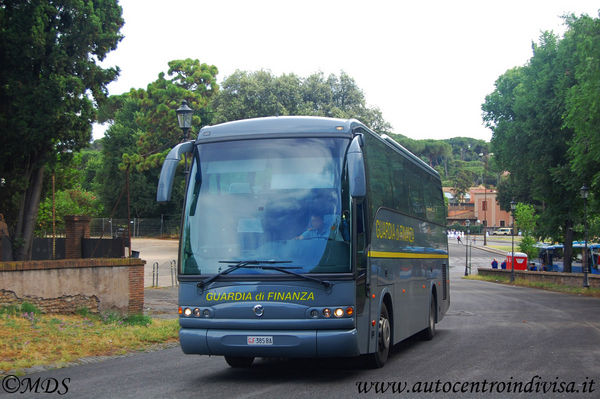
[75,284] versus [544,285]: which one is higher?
[75,284]

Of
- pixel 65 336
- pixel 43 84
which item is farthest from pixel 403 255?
pixel 43 84

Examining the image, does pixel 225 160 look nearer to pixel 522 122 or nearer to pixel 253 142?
pixel 253 142

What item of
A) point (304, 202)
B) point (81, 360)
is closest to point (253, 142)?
point (304, 202)

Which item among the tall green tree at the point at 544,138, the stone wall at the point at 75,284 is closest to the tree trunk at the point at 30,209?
the stone wall at the point at 75,284

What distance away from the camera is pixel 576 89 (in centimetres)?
2828

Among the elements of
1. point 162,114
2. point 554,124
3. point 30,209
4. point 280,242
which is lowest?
point 280,242

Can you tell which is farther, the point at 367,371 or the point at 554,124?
the point at 554,124

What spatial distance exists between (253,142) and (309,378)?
321cm

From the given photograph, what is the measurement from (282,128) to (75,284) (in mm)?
8351

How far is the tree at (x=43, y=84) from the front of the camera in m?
17.9

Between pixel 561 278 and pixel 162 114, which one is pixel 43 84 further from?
pixel 162 114

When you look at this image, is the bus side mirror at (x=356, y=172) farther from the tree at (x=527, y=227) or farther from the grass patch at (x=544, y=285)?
the tree at (x=527, y=227)

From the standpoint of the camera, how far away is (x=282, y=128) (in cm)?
983

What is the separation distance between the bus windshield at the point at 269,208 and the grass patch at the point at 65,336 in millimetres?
3493
